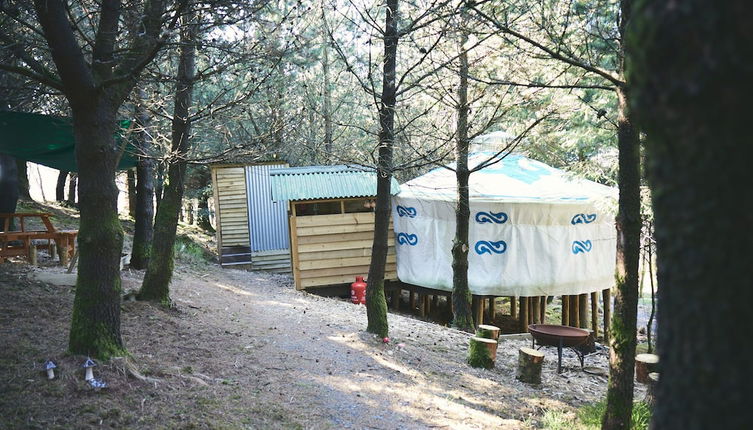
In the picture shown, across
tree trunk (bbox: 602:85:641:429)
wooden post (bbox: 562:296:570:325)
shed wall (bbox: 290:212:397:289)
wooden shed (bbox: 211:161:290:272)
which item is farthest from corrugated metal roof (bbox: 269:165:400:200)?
tree trunk (bbox: 602:85:641:429)

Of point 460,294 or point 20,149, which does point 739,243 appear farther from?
point 460,294

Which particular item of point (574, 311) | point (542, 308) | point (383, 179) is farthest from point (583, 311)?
point (383, 179)

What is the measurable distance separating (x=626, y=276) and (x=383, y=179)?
345 cm

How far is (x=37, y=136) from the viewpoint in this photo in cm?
705

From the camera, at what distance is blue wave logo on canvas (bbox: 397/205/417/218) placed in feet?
41.5

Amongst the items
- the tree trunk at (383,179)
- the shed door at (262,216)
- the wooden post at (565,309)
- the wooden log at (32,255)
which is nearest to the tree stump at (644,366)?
the tree trunk at (383,179)

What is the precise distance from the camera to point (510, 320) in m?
13.4

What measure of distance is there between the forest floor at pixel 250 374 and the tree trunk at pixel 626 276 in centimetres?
89

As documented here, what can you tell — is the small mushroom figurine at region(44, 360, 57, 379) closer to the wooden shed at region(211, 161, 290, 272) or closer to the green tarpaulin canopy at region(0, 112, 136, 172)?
the green tarpaulin canopy at region(0, 112, 136, 172)

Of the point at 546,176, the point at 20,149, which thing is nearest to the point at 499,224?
the point at 546,176

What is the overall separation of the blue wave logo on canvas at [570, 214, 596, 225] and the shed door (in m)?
7.91

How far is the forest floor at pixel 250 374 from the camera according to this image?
369 cm

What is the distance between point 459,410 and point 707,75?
4.52 metres

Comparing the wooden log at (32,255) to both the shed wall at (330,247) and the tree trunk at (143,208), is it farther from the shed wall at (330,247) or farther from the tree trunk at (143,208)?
the shed wall at (330,247)
